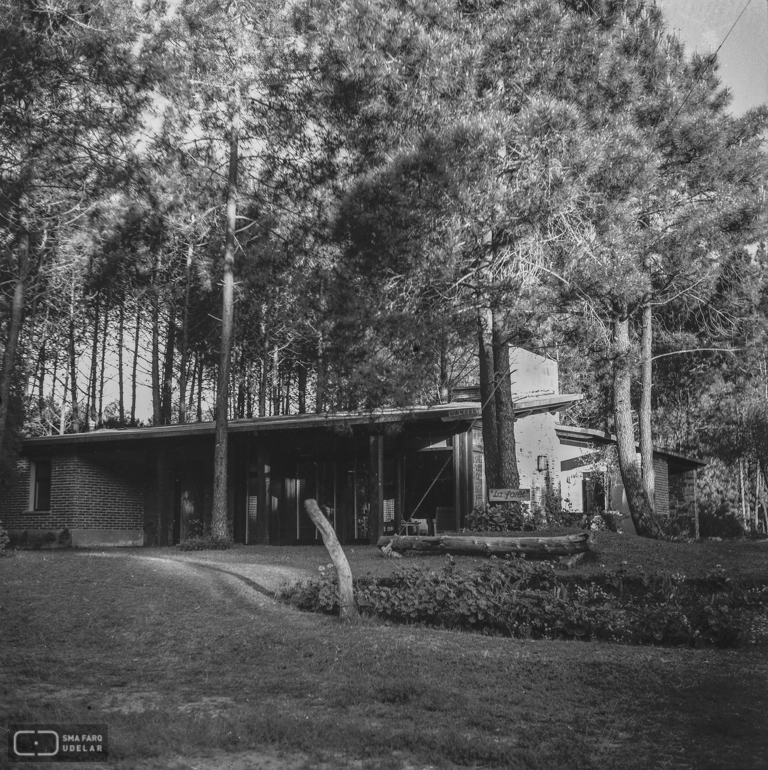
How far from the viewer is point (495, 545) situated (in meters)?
12.9

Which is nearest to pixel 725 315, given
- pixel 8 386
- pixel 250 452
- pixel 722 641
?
pixel 250 452

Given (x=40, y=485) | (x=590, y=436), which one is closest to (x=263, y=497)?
(x=40, y=485)

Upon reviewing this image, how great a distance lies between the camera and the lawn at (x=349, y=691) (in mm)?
4770

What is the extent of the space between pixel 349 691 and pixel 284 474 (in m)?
17.0

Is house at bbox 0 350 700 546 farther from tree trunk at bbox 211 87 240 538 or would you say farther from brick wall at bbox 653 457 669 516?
brick wall at bbox 653 457 669 516

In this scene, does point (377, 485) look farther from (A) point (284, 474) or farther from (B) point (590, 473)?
(B) point (590, 473)

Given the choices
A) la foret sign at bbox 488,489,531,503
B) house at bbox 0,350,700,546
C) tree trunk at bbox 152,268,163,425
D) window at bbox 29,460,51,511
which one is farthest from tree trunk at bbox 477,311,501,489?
tree trunk at bbox 152,268,163,425

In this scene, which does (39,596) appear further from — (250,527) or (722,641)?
(250,527)

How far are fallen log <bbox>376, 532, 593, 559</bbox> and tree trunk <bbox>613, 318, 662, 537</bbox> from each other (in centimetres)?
548

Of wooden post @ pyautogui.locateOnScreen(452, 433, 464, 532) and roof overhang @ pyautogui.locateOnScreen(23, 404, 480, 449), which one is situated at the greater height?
roof overhang @ pyautogui.locateOnScreen(23, 404, 480, 449)

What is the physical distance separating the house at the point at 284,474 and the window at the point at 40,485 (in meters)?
0.03

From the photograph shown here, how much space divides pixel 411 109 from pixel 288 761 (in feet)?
37.1

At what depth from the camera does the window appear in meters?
23.0

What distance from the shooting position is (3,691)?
605 centimetres
